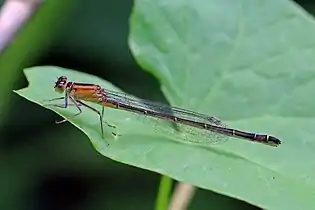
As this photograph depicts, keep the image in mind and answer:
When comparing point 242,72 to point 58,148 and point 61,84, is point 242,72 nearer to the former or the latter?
point 61,84

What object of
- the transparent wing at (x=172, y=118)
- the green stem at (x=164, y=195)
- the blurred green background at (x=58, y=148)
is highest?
the blurred green background at (x=58, y=148)

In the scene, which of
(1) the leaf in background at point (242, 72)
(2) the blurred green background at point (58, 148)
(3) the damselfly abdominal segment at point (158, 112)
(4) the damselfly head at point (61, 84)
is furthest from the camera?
(2) the blurred green background at point (58, 148)

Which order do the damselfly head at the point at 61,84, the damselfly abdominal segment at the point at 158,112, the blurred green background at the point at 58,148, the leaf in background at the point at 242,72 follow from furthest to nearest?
the blurred green background at the point at 58,148 < the damselfly head at the point at 61,84 < the damselfly abdominal segment at the point at 158,112 < the leaf in background at the point at 242,72

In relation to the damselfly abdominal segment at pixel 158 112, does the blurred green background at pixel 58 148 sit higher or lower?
higher

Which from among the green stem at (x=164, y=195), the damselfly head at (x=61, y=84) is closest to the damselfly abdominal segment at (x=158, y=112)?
the damselfly head at (x=61, y=84)

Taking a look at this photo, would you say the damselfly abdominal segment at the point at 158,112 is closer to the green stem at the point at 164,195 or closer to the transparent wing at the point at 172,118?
the transparent wing at the point at 172,118

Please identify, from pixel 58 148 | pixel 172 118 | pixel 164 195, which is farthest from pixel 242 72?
pixel 58 148

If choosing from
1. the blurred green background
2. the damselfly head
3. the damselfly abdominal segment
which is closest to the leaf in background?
the damselfly abdominal segment
